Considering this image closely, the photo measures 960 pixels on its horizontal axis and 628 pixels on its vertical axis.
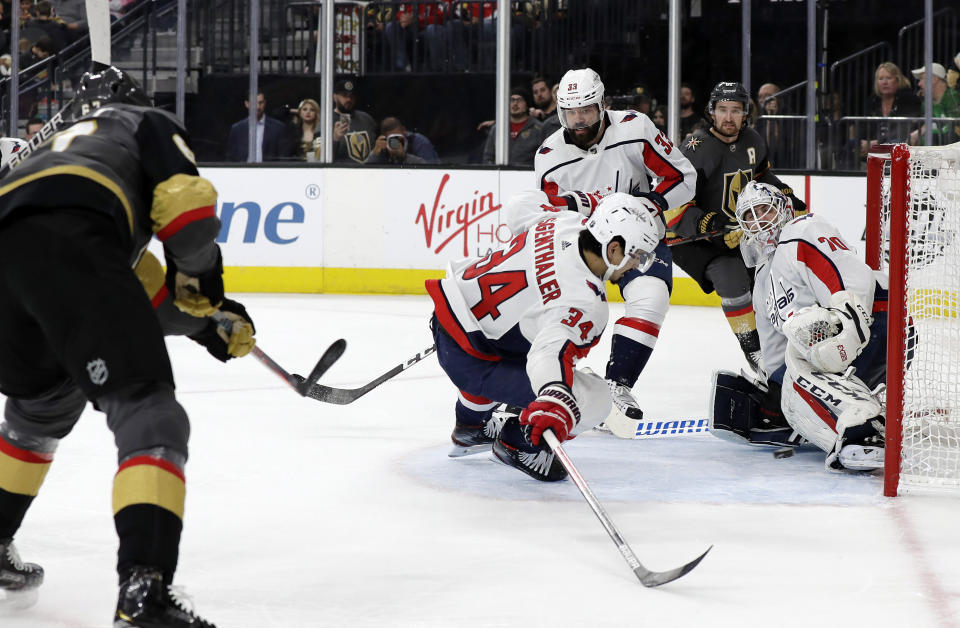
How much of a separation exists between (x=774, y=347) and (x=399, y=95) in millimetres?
5027

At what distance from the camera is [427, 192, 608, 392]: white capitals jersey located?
266cm

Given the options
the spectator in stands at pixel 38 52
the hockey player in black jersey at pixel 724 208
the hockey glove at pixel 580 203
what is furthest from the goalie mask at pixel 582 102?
the spectator in stands at pixel 38 52

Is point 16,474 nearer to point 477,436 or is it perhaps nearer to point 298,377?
point 298,377

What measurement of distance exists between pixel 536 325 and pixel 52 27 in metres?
7.42

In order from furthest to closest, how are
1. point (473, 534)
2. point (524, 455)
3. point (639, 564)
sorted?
point (524, 455)
point (473, 534)
point (639, 564)

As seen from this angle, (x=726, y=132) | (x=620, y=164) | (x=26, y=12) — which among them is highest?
(x=26, y=12)

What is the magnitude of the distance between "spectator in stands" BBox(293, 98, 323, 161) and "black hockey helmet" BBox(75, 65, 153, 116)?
19.3ft

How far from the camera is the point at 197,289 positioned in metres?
2.01

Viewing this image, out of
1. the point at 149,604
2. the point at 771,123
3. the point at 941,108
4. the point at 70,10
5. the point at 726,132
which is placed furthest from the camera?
the point at 70,10

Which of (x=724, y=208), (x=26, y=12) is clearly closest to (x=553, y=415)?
(x=724, y=208)

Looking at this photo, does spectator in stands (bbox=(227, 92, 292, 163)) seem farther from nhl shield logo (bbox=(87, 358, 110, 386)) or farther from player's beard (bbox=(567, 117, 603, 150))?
nhl shield logo (bbox=(87, 358, 110, 386))

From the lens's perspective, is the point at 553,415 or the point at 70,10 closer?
the point at 553,415

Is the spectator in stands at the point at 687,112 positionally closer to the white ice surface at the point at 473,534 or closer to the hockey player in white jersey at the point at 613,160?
the hockey player in white jersey at the point at 613,160

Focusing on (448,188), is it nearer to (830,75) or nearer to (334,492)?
(830,75)
